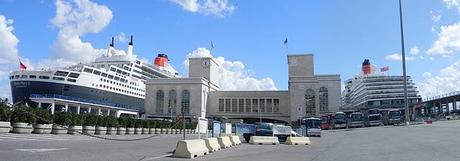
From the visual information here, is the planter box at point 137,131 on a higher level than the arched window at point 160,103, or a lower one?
lower

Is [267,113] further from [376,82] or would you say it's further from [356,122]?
[356,122]

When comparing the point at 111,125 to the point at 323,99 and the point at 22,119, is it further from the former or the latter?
the point at 323,99

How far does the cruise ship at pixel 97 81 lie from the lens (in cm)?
8900

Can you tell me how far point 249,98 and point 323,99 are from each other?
23.6 meters

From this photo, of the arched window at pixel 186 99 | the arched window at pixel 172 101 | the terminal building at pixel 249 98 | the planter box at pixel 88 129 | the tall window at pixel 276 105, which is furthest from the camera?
the tall window at pixel 276 105

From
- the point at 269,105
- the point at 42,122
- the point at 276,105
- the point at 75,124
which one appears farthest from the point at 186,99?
the point at 42,122

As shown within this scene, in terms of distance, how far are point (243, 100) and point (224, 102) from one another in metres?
6.41

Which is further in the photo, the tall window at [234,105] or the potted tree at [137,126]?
the tall window at [234,105]

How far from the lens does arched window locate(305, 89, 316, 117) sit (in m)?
142

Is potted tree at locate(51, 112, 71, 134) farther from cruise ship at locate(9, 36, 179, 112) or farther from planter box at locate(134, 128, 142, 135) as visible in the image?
cruise ship at locate(9, 36, 179, 112)

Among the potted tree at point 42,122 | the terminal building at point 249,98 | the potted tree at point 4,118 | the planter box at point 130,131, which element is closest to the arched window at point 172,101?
the terminal building at point 249,98

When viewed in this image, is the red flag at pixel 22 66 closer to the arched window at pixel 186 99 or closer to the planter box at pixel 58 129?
the arched window at pixel 186 99

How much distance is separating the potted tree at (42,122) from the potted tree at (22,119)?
0.46m

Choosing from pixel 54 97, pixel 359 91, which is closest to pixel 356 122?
pixel 54 97
